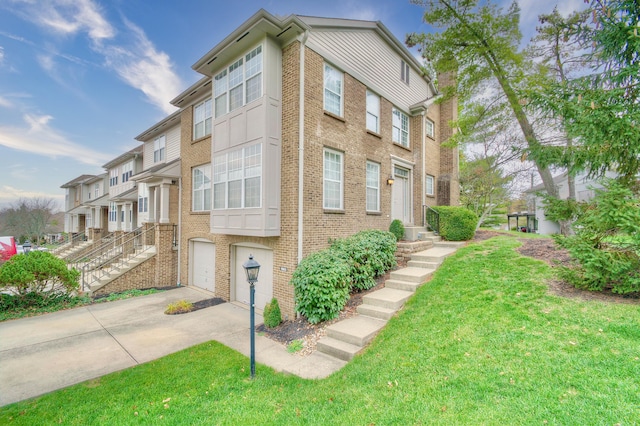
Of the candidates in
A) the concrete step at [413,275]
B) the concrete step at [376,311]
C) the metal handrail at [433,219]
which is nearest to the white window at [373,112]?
the metal handrail at [433,219]

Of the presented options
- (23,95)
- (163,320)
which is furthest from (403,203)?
(23,95)

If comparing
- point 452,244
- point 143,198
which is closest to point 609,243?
point 452,244

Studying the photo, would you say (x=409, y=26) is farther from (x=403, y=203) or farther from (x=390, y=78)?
(x=403, y=203)

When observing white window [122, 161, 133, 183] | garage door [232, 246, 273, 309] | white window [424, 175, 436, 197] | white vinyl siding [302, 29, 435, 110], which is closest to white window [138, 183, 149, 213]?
white window [122, 161, 133, 183]

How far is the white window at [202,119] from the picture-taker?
1142 centimetres

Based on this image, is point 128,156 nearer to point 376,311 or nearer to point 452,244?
point 376,311

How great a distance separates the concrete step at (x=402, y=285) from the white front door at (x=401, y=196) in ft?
14.4

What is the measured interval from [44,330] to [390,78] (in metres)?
14.1

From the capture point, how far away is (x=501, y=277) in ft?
21.2

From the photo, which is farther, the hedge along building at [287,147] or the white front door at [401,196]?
the white front door at [401,196]

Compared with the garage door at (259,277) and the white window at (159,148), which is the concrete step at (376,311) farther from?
the white window at (159,148)

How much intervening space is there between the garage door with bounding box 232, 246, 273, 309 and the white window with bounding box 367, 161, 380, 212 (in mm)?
4189

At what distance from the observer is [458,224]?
10992mm

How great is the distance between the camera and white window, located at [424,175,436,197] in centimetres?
1376
